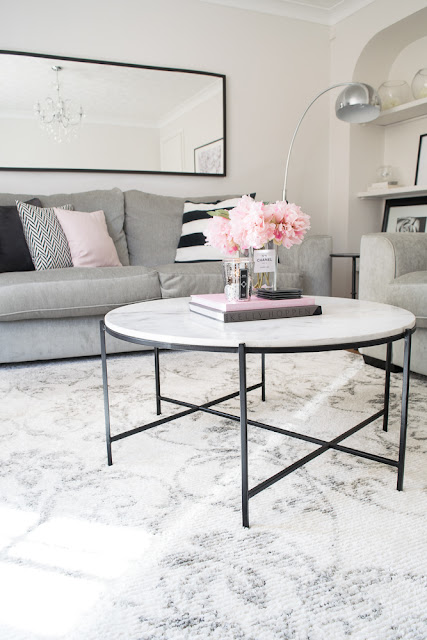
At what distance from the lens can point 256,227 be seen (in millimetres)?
1357

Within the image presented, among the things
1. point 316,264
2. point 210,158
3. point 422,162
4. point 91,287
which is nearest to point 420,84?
point 422,162

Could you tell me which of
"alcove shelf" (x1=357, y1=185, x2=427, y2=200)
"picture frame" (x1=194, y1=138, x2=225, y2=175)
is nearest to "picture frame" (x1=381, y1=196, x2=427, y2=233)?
"alcove shelf" (x1=357, y1=185, x2=427, y2=200)

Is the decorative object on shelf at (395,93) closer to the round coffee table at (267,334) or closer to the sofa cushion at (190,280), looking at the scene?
the sofa cushion at (190,280)

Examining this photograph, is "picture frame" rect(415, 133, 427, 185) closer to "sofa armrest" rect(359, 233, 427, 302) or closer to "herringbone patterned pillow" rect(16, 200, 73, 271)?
"sofa armrest" rect(359, 233, 427, 302)

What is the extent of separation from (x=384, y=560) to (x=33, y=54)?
3333 mm

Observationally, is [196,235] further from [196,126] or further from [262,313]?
[262,313]

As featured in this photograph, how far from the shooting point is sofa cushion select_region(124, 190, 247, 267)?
3.15m

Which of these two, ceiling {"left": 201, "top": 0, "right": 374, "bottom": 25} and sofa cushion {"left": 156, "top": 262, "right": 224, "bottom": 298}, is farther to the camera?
ceiling {"left": 201, "top": 0, "right": 374, "bottom": 25}

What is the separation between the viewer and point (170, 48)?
3.46 meters

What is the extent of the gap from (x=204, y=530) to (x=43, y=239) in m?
2.02

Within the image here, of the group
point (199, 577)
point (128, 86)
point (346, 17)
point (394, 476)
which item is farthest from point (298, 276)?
point (346, 17)

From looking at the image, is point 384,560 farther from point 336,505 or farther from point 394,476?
point 394,476

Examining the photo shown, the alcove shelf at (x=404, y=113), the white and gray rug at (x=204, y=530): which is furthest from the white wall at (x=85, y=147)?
the white and gray rug at (x=204, y=530)

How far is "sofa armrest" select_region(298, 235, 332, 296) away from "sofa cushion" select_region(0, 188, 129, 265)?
3.59 feet
